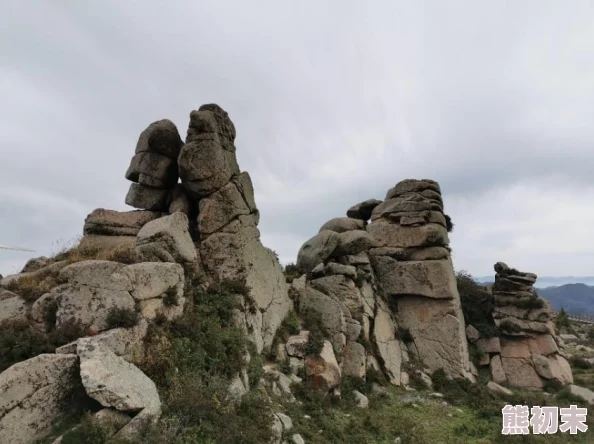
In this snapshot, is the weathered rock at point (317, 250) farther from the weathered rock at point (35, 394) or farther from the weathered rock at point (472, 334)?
the weathered rock at point (35, 394)

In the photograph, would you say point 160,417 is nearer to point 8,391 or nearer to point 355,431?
point 8,391

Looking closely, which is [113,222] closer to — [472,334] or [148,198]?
[148,198]

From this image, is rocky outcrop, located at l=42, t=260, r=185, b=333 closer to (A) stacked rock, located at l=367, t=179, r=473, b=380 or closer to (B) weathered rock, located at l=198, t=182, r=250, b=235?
(B) weathered rock, located at l=198, t=182, r=250, b=235

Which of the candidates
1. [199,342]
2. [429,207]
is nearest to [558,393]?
[429,207]

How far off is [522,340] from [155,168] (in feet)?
81.7

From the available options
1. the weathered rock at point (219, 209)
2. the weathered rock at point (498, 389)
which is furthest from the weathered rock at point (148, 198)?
the weathered rock at point (498, 389)

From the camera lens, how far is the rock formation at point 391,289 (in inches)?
763

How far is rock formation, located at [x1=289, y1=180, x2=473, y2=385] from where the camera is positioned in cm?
1938

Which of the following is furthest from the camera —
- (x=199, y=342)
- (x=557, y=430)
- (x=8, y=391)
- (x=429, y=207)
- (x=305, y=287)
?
(x=429, y=207)

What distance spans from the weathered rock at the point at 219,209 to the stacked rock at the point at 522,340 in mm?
19116

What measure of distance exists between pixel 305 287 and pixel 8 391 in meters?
14.3

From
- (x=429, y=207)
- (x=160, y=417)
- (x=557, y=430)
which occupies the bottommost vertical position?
(x=557, y=430)

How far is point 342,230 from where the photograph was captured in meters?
26.2

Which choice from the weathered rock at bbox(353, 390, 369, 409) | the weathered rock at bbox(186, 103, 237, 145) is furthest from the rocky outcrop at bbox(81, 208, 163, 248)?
the weathered rock at bbox(353, 390, 369, 409)
